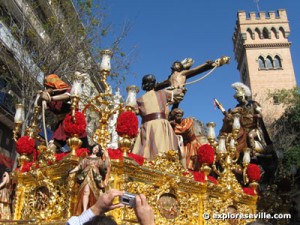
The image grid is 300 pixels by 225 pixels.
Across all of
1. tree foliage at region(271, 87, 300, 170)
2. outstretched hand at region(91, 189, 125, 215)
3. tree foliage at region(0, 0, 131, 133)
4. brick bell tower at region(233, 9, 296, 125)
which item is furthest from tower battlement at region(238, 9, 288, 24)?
outstretched hand at region(91, 189, 125, 215)

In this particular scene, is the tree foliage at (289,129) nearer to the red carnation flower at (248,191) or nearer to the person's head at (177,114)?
the red carnation flower at (248,191)

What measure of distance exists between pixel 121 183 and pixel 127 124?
41.7 inches

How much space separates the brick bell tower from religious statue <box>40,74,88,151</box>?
37130mm

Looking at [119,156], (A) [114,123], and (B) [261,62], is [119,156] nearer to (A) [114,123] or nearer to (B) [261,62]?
(A) [114,123]

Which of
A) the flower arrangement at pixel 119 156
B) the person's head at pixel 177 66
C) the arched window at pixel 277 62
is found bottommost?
the flower arrangement at pixel 119 156

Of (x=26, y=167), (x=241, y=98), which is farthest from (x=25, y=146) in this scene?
(x=241, y=98)

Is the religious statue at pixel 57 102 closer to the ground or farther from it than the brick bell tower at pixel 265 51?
closer to the ground

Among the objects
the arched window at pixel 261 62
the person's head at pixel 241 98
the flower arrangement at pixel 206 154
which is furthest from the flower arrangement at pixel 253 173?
the arched window at pixel 261 62

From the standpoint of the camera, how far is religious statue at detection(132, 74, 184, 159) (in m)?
7.31

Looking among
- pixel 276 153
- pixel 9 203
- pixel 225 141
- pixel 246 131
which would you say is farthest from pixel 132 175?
pixel 276 153

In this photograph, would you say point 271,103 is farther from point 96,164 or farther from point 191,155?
point 96,164

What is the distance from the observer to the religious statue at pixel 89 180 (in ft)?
17.0

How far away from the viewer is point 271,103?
3778 cm

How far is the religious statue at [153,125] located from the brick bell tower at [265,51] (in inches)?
1399
